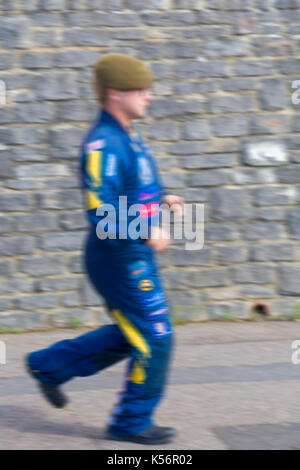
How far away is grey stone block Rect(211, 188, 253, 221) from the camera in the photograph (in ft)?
21.1

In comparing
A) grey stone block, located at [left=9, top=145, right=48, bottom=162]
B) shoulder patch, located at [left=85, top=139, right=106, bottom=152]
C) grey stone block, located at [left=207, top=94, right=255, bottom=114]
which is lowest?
shoulder patch, located at [left=85, top=139, right=106, bottom=152]

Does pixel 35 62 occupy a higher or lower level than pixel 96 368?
higher

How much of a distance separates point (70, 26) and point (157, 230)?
2.84m

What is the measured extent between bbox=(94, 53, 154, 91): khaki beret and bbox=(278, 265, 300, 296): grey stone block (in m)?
2.90

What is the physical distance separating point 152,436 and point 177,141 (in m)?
2.85

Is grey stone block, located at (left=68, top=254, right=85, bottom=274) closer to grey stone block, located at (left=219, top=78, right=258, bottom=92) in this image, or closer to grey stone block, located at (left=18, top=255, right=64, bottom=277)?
grey stone block, located at (left=18, top=255, right=64, bottom=277)

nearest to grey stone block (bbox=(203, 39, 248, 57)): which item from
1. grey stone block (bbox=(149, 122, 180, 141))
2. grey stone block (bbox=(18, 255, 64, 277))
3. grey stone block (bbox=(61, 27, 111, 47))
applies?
grey stone block (bbox=(149, 122, 180, 141))

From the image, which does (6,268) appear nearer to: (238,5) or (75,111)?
(75,111)

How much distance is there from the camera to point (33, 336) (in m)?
6.22

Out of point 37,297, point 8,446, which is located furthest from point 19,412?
point 37,297

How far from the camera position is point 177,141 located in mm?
6383

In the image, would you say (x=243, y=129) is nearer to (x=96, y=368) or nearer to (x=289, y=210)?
(x=289, y=210)

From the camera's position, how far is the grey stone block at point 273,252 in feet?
21.4

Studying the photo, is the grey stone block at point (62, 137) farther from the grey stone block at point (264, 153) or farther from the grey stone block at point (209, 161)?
the grey stone block at point (264, 153)
